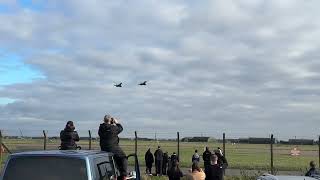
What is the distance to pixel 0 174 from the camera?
8195mm

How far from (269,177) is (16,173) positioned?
5333 millimetres

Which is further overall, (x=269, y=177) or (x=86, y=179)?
(x=269, y=177)

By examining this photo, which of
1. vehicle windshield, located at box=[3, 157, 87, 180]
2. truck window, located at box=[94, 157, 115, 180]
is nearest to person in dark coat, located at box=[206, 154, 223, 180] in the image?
truck window, located at box=[94, 157, 115, 180]

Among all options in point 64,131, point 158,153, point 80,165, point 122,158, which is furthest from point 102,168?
point 158,153

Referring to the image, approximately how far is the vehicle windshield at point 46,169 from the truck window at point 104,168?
1.18ft

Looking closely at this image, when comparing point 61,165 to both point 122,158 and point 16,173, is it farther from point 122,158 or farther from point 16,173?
point 122,158

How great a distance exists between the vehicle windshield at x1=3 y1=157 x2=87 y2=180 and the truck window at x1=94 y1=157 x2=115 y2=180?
1.18 feet

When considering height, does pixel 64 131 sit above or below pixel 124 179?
above

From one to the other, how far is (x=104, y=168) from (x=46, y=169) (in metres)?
1.09

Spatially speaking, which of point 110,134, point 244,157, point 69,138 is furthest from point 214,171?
point 244,157

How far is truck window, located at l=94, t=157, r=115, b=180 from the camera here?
27.6 feet

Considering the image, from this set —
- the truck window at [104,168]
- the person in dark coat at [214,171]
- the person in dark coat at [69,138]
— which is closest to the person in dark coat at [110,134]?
the person in dark coat at [69,138]

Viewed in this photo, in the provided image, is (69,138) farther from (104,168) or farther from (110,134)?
(104,168)

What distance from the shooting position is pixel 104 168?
8.84 metres
